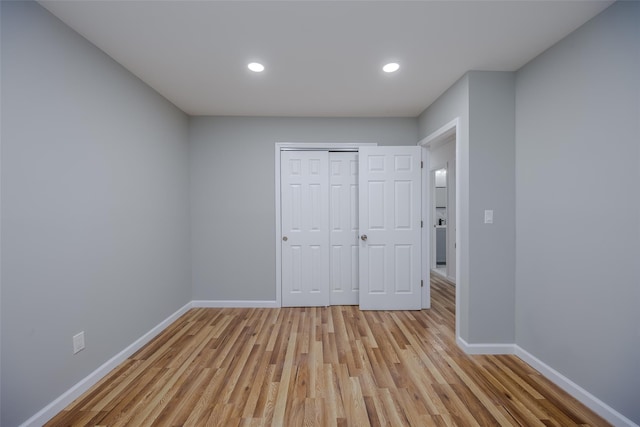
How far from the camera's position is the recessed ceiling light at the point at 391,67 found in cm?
221

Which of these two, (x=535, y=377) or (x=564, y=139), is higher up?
(x=564, y=139)

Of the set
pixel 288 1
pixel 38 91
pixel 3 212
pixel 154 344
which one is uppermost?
pixel 288 1

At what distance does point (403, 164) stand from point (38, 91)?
10.7 ft

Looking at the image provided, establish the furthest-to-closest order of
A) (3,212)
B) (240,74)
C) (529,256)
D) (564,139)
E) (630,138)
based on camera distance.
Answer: (240,74)
(529,256)
(564,139)
(630,138)
(3,212)

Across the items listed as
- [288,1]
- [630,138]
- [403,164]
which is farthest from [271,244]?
[630,138]

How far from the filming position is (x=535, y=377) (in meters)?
1.99

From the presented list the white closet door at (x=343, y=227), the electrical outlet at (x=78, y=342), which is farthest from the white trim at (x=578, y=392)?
the electrical outlet at (x=78, y=342)

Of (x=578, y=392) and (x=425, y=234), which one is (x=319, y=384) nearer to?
(x=578, y=392)

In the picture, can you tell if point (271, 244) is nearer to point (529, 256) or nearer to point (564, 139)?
point (529, 256)

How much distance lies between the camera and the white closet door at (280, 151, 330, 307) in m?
3.46

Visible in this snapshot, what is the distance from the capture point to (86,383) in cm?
185

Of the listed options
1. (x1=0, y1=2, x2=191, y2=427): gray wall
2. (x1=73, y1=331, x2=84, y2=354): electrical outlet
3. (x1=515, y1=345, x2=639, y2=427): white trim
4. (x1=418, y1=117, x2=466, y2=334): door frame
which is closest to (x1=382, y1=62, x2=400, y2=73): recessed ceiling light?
(x1=418, y1=117, x2=466, y2=334): door frame

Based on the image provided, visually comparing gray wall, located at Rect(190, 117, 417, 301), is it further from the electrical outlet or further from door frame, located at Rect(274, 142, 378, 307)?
the electrical outlet

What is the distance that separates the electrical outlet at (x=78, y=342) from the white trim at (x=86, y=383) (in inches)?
9.3
